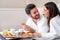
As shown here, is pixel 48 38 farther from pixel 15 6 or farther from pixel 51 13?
pixel 15 6

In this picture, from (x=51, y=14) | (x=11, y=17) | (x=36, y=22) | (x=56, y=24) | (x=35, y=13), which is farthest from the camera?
(x=11, y=17)

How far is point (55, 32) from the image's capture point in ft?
6.61

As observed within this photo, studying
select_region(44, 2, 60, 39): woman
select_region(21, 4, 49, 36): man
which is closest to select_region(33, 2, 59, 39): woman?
select_region(44, 2, 60, 39): woman

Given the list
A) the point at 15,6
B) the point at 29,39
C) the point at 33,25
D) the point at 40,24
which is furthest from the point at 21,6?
the point at 29,39

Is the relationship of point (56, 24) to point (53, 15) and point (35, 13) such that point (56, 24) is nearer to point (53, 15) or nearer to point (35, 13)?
point (53, 15)

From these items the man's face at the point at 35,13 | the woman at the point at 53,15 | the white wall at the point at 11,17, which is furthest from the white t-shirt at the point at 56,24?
the white wall at the point at 11,17

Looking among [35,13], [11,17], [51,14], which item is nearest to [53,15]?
[51,14]

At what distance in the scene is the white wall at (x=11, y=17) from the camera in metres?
3.61

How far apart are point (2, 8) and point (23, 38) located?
1632 mm

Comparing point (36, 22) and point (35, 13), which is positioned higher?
point (35, 13)

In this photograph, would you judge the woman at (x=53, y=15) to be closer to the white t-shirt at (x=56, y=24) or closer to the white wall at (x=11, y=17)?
the white t-shirt at (x=56, y=24)

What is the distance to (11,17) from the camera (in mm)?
3650

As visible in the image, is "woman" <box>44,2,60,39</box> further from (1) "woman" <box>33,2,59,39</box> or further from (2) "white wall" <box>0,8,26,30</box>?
(2) "white wall" <box>0,8,26,30</box>

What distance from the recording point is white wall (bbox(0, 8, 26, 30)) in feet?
11.8
